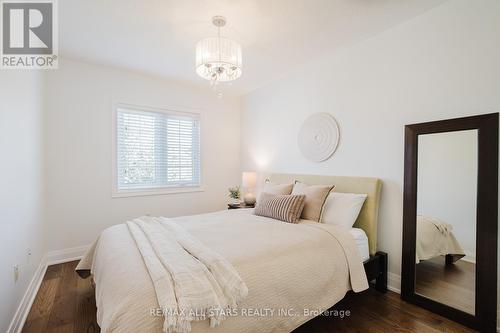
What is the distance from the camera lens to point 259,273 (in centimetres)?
145

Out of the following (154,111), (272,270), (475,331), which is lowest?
(475,331)

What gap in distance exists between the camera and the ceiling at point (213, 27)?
6.60ft

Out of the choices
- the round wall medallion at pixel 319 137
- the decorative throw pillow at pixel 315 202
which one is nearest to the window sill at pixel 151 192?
the round wall medallion at pixel 319 137

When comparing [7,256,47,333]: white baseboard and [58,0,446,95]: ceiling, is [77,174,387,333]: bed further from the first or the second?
[58,0,446,95]: ceiling

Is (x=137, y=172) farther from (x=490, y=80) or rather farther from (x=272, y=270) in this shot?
(x=490, y=80)

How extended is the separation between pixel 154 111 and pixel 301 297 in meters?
3.29

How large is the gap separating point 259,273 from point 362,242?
127cm

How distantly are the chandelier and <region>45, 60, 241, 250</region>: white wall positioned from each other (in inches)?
73.4

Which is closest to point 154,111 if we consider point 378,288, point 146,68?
point 146,68

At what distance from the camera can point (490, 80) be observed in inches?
70.1

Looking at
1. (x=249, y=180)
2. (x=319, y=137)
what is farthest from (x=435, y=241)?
(x=249, y=180)

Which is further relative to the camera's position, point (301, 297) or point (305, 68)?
point (305, 68)

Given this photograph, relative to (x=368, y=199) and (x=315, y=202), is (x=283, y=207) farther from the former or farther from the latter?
(x=368, y=199)

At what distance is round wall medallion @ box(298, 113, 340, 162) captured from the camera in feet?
9.42
